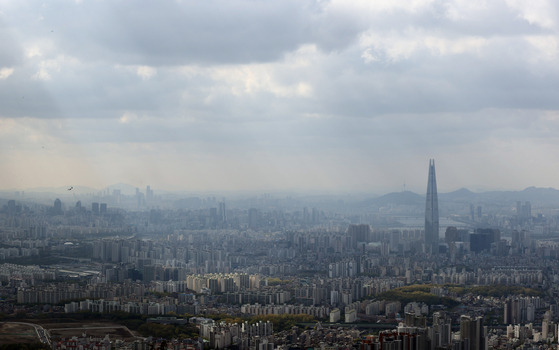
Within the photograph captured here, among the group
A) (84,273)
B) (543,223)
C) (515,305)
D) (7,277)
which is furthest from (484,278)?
(543,223)

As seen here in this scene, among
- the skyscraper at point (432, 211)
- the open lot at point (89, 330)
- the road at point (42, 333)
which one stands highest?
the skyscraper at point (432, 211)

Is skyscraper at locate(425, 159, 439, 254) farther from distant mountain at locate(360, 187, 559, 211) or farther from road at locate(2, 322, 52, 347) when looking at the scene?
road at locate(2, 322, 52, 347)

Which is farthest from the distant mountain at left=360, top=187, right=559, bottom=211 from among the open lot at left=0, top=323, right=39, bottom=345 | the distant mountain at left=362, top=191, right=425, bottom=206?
the open lot at left=0, top=323, right=39, bottom=345

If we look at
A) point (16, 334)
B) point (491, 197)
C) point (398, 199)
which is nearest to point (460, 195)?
point (491, 197)

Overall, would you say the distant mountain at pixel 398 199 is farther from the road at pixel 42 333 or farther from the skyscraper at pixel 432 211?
the road at pixel 42 333

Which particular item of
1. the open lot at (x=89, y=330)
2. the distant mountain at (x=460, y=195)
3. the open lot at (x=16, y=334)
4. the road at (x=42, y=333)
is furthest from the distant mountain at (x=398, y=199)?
the open lot at (x=16, y=334)

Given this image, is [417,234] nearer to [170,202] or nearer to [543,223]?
[543,223]
